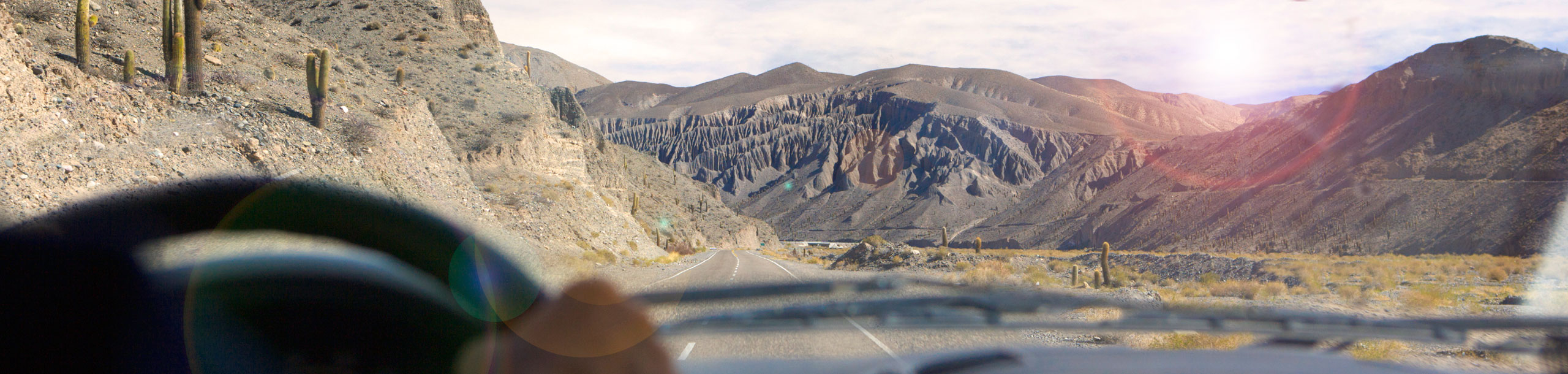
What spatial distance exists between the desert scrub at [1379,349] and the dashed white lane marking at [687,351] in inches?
164

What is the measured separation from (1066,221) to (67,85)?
340ft

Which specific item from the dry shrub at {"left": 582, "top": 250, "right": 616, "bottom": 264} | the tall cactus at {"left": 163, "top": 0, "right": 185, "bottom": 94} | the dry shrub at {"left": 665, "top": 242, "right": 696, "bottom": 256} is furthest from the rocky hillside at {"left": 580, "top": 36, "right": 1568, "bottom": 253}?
the tall cactus at {"left": 163, "top": 0, "right": 185, "bottom": 94}

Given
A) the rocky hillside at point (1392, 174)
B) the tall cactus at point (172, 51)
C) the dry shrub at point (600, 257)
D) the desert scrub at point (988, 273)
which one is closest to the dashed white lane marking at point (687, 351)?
the desert scrub at point (988, 273)

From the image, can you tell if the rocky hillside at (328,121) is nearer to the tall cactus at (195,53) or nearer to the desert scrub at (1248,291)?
the tall cactus at (195,53)

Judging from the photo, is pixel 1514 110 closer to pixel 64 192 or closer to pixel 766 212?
pixel 64 192

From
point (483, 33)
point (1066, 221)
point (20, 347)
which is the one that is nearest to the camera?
point (20, 347)

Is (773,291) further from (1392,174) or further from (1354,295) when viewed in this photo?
(1392,174)

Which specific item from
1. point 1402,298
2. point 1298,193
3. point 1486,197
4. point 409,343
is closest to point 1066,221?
point 1298,193

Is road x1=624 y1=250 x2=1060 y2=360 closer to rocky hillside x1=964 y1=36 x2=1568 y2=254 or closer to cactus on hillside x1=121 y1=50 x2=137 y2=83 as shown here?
cactus on hillside x1=121 y1=50 x2=137 y2=83

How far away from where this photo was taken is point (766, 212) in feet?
559

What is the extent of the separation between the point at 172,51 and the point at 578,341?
22.1m

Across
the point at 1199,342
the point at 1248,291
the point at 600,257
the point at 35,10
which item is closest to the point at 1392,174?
the point at 1248,291

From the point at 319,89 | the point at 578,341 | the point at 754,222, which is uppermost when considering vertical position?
the point at 319,89

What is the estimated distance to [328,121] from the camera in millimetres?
22812
